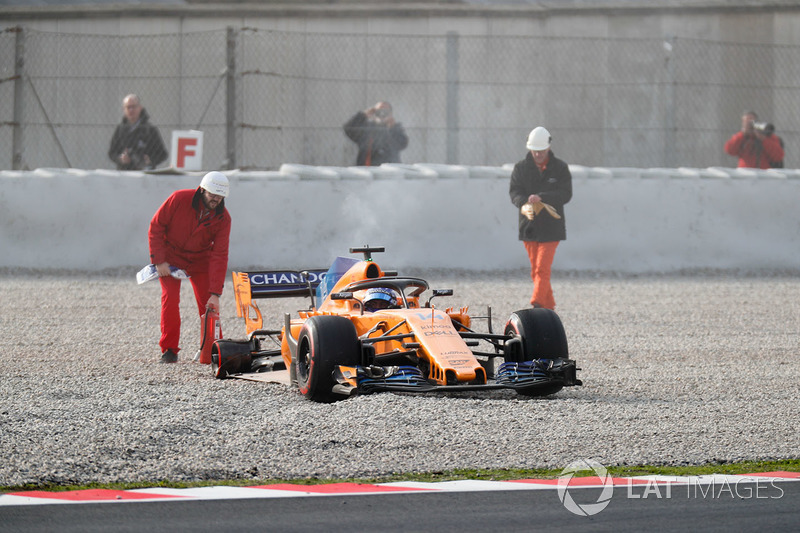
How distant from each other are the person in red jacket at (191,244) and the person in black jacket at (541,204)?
2978 millimetres

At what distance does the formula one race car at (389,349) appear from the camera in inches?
281

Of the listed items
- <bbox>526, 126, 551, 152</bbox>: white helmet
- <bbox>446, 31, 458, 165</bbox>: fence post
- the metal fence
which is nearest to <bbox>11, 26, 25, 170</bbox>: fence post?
the metal fence

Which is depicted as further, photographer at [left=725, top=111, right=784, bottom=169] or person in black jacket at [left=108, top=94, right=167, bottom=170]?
photographer at [left=725, top=111, right=784, bottom=169]

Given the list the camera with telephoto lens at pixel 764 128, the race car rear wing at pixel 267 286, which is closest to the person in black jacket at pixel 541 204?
the race car rear wing at pixel 267 286

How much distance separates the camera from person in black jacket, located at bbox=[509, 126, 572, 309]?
1100 centimetres

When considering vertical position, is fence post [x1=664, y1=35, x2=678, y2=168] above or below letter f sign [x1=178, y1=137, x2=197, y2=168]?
above

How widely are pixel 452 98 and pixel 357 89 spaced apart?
1158 millimetres

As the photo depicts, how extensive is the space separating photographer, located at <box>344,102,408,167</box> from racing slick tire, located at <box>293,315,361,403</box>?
23.7 feet

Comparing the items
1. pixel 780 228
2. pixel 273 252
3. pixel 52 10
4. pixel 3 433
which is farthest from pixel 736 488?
pixel 52 10

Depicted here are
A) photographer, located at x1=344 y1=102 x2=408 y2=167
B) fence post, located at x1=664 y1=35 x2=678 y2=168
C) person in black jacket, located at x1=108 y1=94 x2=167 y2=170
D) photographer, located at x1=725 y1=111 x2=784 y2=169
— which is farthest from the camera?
photographer, located at x1=725 y1=111 x2=784 y2=169

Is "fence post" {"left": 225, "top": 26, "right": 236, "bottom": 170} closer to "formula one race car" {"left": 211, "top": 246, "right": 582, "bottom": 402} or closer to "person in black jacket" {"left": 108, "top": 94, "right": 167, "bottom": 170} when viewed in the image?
"person in black jacket" {"left": 108, "top": 94, "right": 167, "bottom": 170}

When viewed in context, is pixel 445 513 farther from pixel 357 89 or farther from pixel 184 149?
pixel 357 89

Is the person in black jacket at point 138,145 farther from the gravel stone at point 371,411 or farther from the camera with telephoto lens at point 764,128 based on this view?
the camera with telephoto lens at point 764,128

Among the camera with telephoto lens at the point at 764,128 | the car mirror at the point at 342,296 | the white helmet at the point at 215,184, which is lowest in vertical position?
the car mirror at the point at 342,296
